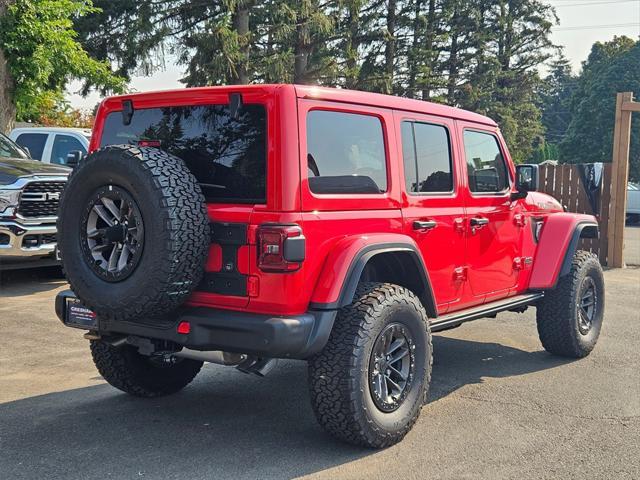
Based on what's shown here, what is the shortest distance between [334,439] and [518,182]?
2.79 m

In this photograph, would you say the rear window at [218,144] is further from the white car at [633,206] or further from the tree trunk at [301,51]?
the white car at [633,206]

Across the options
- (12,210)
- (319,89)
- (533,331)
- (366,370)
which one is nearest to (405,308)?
(366,370)

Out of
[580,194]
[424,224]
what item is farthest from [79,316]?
[580,194]

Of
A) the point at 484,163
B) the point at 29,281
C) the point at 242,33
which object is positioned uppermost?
the point at 242,33

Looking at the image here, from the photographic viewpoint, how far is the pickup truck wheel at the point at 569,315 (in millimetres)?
5965

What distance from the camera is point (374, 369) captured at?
3938 millimetres

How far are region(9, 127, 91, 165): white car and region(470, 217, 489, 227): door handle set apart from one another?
7.83 m

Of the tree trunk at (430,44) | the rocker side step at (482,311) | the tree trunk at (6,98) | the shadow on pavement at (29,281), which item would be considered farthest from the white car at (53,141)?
the tree trunk at (430,44)

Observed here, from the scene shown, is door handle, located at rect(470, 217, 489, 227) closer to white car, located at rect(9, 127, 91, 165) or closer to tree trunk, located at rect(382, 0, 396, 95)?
white car, located at rect(9, 127, 91, 165)

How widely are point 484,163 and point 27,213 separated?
570cm

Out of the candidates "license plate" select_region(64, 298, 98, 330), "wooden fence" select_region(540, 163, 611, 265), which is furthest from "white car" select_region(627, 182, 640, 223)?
"license plate" select_region(64, 298, 98, 330)

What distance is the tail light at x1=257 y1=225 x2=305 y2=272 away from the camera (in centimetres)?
353

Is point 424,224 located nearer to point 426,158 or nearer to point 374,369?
point 426,158

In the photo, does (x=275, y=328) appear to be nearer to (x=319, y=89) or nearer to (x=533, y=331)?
(x=319, y=89)
